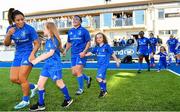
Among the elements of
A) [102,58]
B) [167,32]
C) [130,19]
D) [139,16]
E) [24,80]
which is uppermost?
[139,16]

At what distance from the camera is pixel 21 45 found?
7.27 m

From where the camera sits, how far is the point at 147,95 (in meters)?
8.41

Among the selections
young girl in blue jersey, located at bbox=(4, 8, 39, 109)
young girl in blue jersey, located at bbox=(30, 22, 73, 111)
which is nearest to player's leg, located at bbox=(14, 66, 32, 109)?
young girl in blue jersey, located at bbox=(4, 8, 39, 109)

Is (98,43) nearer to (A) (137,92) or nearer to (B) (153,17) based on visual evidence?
(A) (137,92)

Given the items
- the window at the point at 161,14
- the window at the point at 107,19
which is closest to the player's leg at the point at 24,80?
the window at the point at 161,14

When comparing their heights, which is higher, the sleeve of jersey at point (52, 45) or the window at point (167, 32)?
the window at point (167, 32)

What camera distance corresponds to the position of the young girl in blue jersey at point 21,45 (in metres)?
7.14

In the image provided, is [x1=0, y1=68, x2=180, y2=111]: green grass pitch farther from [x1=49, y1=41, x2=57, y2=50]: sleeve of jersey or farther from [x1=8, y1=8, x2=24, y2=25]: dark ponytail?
[x1=8, y1=8, x2=24, y2=25]: dark ponytail

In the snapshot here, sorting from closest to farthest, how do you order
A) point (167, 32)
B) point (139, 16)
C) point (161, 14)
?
1. point (167, 32)
2. point (161, 14)
3. point (139, 16)

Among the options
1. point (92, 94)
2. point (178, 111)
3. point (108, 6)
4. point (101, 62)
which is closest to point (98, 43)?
point (101, 62)

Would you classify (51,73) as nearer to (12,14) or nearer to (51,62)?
(51,62)

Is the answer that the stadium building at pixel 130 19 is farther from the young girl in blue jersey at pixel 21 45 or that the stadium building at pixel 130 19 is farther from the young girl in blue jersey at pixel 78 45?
the young girl in blue jersey at pixel 21 45

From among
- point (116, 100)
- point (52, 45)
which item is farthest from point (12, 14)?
point (116, 100)

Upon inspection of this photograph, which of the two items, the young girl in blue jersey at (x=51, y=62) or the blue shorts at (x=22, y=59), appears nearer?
the young girl in blue jersey at (x=51, y=62)
